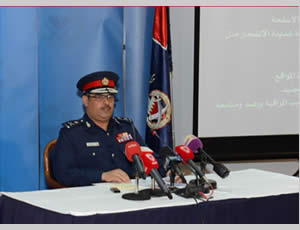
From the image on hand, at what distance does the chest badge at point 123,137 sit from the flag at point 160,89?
68cm

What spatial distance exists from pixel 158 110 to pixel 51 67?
96 centimetres

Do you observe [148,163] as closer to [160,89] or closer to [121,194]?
[121,194]

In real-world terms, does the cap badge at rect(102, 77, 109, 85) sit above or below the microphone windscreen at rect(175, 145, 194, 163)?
above

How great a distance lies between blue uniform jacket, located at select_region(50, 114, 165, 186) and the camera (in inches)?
148

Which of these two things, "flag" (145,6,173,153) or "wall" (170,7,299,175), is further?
"wall" (170,7,299,175)

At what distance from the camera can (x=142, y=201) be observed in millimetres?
2932

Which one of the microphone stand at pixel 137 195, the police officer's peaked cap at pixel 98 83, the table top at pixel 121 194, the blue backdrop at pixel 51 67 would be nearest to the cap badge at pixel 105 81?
the police officer's peaked cap at pixel 98 83

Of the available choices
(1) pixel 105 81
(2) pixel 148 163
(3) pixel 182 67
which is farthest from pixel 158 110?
(2) pixel 148 163

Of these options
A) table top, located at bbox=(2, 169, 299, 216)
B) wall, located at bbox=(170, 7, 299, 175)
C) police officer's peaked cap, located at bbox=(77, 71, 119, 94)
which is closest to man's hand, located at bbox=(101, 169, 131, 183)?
table top, located at bbox=(2, 169, 299, 216)

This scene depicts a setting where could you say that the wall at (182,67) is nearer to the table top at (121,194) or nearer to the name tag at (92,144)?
the name tag at (92,144)

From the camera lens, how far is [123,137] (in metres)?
4.13

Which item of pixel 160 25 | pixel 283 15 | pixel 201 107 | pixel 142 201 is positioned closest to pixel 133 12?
pixel 160 25

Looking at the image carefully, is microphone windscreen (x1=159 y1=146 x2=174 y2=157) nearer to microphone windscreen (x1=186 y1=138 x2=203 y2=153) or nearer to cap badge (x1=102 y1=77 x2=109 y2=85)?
microphone windscreen (x1=186 y1=138 x2=203 y2=153)

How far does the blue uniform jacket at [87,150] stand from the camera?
3.76 metres
